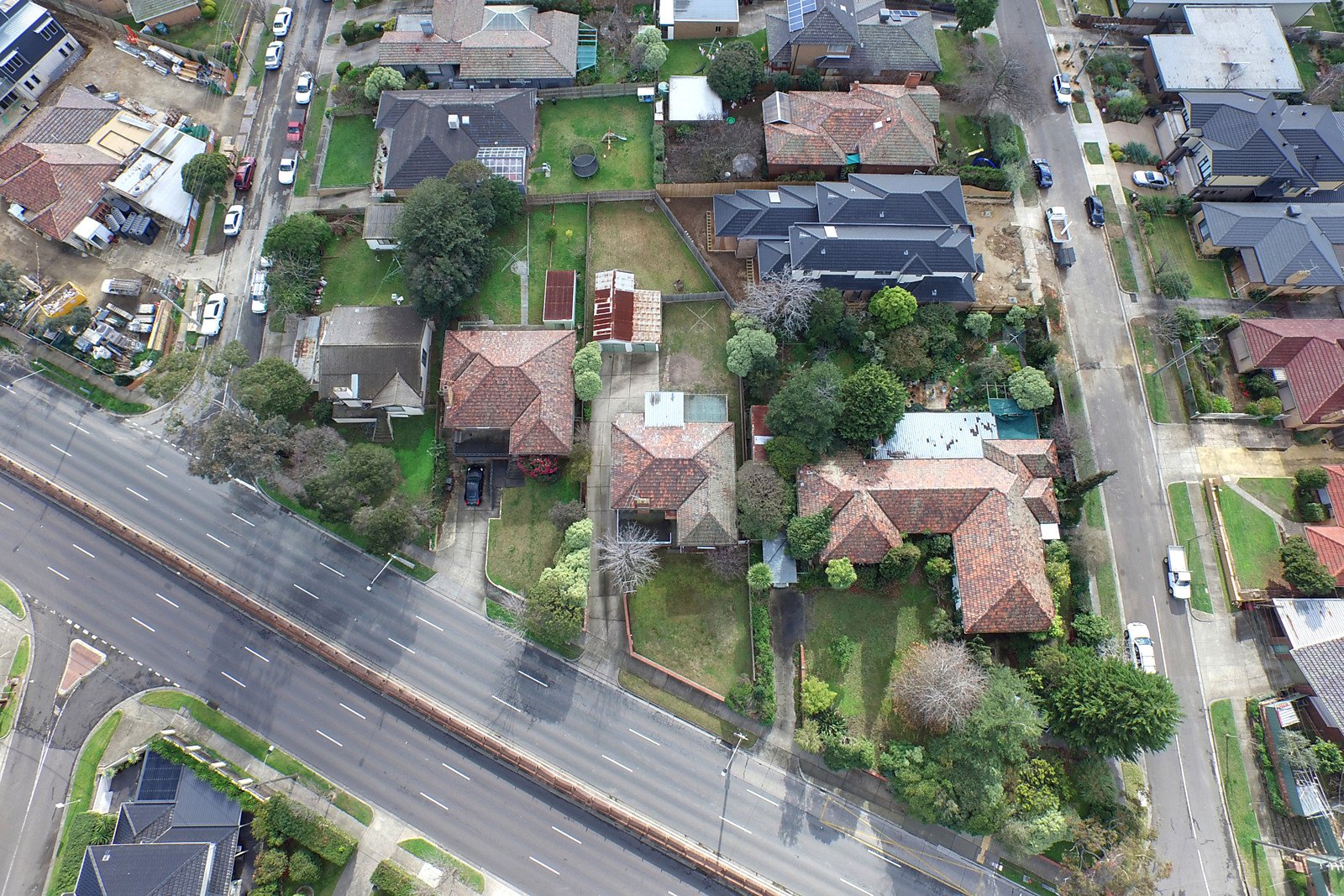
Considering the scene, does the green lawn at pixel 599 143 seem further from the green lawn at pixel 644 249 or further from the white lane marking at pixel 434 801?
the white lane marking at pixel 434 801

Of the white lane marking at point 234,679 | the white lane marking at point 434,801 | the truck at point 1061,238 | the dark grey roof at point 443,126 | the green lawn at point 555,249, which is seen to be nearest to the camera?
the white lane marking at point 434,801

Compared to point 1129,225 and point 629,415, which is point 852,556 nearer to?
point 629,415

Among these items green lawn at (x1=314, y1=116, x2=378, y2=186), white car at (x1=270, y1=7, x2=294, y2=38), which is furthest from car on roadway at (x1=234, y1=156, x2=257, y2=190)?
white car at (x1=270, y1=7, x2=294, y2=38)

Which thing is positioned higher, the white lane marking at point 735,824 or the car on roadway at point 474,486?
the car on roadway at point 474,486

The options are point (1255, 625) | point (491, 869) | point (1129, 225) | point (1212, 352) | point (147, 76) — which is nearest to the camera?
point (491, 869)

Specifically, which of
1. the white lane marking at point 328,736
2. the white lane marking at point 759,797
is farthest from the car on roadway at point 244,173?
the white lane marking at point 759,797

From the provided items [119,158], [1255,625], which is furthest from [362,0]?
[1255,625]

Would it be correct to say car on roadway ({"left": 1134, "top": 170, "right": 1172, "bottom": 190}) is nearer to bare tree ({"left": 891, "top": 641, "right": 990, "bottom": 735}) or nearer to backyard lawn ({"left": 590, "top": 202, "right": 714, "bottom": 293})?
backyard lawn ({"left": 590, "top": 202, "right": 714, "bottom": 293})
